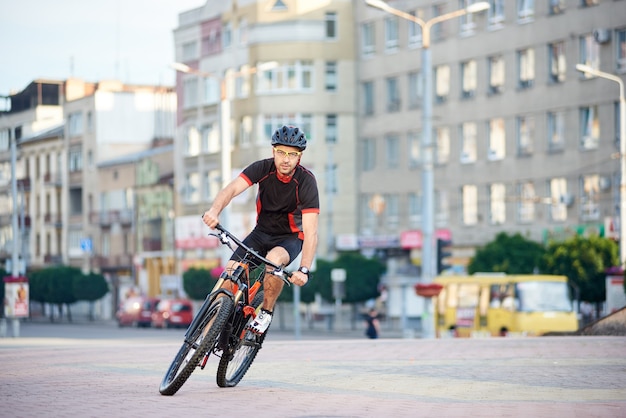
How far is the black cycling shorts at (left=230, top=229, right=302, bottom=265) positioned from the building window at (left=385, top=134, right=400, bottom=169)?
63.0 m

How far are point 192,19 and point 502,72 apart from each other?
2765 centimetres

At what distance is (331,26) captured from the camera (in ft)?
259

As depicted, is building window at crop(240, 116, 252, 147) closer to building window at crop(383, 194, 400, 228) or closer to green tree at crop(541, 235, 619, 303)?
building window at crop(383, 194, 400, 228)

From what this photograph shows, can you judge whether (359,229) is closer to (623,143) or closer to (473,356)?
(623,143)

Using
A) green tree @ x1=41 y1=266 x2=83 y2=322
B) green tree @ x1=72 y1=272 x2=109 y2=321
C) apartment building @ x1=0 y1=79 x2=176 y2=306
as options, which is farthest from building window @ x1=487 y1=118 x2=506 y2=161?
green tree @ x1=41 y1=266 x2=83 y2=322

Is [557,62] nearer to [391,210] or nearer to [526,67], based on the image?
[526,67]

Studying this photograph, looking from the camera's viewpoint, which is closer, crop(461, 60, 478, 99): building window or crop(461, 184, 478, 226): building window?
crop(461, 60, 478, 99): building window

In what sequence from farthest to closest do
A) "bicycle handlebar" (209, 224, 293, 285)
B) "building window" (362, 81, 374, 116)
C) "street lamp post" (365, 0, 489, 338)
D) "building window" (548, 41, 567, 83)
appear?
"building window" (362, 81, 374, 116) < "building window" (548, 41, 567, 83) < "street lamp post" (365, 0, 489, 338) < "bicycle handlebar" (209, 224, 293, 285)

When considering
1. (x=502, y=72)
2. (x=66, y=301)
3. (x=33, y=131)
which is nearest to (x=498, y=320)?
(x=502, y=72)

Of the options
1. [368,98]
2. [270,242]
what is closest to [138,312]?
[368,98]

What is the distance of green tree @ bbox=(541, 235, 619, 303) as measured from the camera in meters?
53.1

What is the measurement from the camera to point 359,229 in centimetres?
7894

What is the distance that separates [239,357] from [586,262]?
135 ft

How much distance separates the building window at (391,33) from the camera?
247 ft
